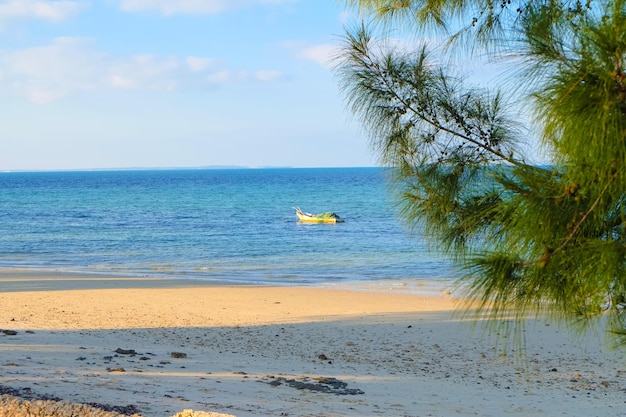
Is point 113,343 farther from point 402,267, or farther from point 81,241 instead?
point 81,241

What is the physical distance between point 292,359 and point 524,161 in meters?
5.96

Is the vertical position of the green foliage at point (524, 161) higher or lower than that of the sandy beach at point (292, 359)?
higher

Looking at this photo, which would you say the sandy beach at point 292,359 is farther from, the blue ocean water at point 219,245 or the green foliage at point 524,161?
the blue ocean water at point 219,245

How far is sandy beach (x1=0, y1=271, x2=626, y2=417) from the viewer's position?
230 inches

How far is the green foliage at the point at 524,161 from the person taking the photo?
2.05 meters

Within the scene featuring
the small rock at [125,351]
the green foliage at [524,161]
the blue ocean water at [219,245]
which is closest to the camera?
the green foliage at [524,161]

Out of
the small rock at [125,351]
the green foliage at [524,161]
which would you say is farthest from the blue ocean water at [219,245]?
the small rock at [125,351]

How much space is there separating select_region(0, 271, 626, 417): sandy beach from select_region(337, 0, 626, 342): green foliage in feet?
1.41

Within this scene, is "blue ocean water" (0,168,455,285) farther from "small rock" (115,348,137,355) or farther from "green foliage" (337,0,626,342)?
"small rock" (115,348,137,355)

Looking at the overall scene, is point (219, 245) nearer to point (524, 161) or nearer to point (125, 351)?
point (125, 351)

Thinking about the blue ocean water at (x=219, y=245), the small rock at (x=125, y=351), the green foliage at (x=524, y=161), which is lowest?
the blue ocean water at (x=219, y=245)

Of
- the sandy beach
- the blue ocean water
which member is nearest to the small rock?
the sandy beach

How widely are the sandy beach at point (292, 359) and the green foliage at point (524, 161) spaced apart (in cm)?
43

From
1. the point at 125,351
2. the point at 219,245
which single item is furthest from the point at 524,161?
the point at 219,245
